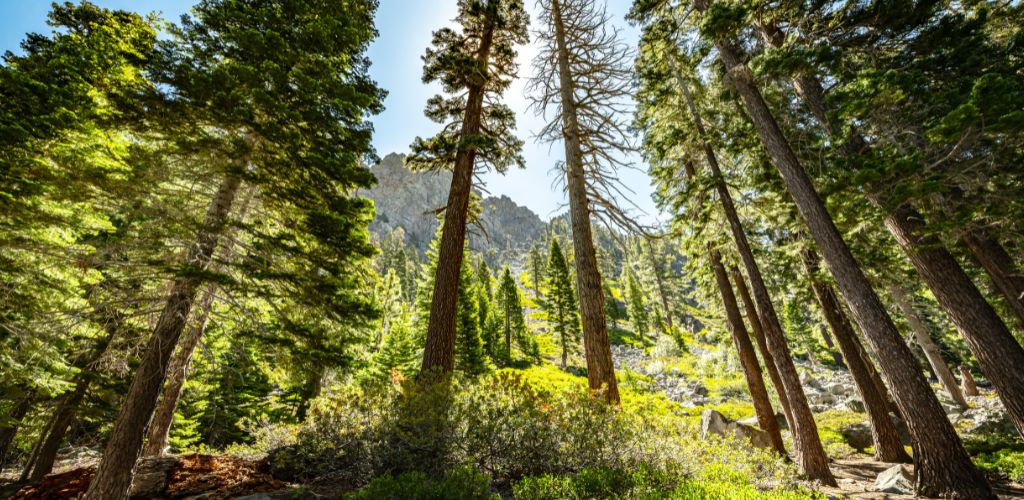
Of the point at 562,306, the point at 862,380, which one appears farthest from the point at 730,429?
the point at 562,306

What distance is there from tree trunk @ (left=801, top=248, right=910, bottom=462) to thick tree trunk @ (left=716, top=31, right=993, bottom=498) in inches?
151

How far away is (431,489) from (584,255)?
403cm

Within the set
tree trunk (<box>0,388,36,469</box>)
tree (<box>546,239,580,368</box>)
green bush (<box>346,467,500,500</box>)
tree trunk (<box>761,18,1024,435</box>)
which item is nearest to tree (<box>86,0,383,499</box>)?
green bush (<box>346,467,500,500</box>)

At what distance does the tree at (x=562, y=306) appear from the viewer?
32.0 meters

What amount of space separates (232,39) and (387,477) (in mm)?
6803

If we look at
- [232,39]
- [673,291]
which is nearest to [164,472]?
[232,39]

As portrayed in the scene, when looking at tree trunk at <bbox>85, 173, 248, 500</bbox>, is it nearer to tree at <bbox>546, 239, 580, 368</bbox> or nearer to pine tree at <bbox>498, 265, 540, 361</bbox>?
tree at <bbox>546, 239, 580, 368</bbox>

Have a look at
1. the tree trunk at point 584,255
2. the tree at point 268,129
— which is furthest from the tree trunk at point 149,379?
the tree trunk at point 584,255

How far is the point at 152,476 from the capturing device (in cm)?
452

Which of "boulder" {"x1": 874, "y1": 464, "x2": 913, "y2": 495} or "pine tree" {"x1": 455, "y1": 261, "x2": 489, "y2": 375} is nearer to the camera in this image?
"boulder" {"x1": 874, "y1": 464, "x2": 913, "y2": 495}

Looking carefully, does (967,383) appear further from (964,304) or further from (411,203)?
(411,203)

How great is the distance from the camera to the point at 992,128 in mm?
5273

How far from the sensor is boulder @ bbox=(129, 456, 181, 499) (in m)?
4.23

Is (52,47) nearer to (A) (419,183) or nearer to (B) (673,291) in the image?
(B) (673,291)
